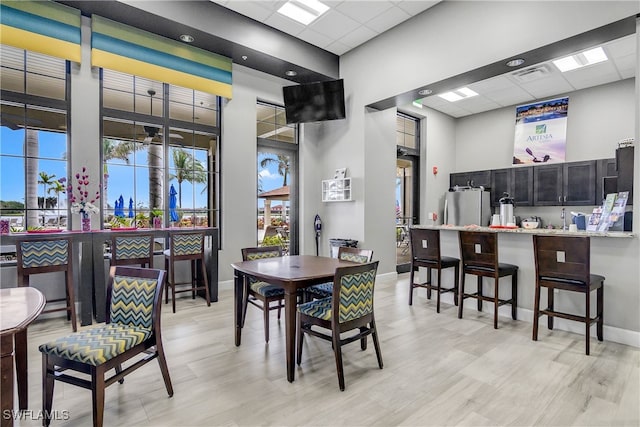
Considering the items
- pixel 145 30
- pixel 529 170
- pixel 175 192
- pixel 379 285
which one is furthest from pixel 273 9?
pixel 529 170

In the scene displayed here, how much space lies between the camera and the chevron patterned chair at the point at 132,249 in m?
4.02

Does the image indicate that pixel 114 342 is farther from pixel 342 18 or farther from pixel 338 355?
pixel 342 18

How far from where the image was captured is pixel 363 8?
4723 millimetres

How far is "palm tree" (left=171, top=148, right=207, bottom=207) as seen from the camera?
17.3 feet

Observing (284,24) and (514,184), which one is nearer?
(284,24)

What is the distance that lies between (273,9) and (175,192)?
3.04 metres

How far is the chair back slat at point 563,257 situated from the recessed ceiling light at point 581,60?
141 inches

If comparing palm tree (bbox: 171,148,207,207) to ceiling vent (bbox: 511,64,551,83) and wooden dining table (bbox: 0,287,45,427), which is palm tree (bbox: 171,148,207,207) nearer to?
wooden dining table (bbox: 0,287,45,427)

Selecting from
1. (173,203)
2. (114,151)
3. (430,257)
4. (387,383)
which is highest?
(114,151)

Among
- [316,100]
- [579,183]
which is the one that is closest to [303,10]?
[316,100]

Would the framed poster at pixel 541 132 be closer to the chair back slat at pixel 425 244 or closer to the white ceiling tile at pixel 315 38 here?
the chair back slat at pixel 425 244

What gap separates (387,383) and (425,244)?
235cm

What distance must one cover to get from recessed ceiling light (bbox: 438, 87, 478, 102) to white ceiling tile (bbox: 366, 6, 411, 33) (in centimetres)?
211

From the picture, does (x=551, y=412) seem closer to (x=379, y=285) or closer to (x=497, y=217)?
(x=379, y=285)
